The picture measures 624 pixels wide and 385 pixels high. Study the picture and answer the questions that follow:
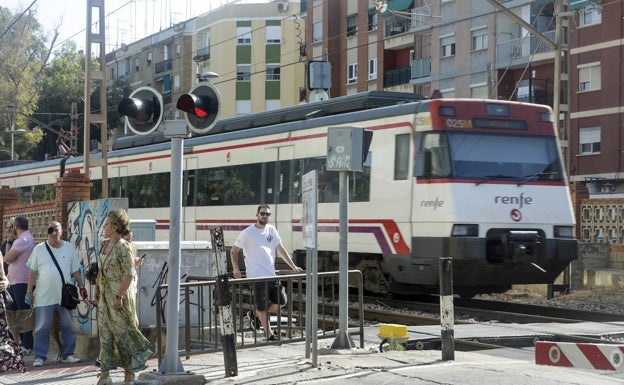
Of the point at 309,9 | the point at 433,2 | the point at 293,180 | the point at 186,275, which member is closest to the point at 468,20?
the point at 433,2

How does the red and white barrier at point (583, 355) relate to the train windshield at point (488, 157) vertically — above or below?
below

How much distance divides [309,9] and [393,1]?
8997 mm

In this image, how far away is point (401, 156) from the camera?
56.9ft

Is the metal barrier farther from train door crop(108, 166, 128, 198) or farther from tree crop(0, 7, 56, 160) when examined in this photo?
tree crop(0, 7, 56, 160)

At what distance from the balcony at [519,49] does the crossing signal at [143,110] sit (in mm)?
34184

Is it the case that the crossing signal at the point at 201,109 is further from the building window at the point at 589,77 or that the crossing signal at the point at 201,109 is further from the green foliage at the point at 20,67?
the green foliage at the point at 20,67

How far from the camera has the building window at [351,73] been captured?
56.4 meters

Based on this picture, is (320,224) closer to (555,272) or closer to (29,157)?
(555,272)

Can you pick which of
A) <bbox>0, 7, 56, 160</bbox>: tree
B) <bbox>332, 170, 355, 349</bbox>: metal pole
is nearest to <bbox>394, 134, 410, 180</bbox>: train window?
<bbox>332, 170, 355, 349</bbox>: metal pole

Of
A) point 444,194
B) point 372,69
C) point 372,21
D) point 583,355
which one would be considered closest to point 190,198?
point 444,194

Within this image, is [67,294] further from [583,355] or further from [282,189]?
[282,189]

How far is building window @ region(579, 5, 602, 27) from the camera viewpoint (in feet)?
139

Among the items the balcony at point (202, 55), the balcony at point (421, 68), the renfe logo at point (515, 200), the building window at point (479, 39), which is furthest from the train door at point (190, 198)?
the balcony at point (202, 55)

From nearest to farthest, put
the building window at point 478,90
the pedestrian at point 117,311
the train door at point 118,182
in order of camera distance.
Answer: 1. the pedestrian at point 117,311
2. the train door at point 118,182
3. the building window at point 478,90
